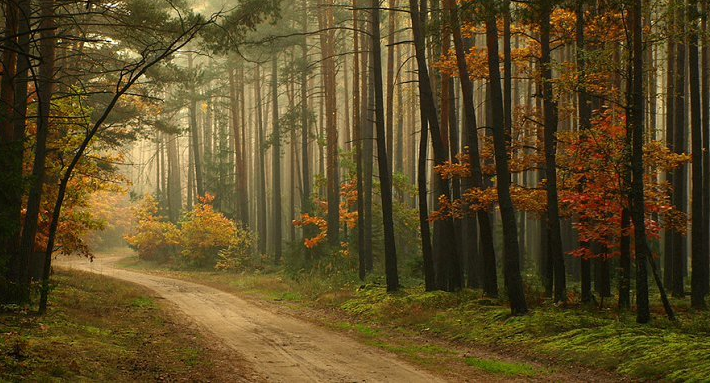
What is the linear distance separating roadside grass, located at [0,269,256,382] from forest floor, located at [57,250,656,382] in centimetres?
83

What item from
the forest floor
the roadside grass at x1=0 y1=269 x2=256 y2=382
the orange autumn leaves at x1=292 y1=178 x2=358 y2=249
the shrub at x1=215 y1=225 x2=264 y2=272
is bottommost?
the shrub at x1=215 y1=225 x2=264 y2=272

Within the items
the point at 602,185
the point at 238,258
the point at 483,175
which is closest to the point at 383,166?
the point at 483,175

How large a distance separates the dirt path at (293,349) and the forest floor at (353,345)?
2cm

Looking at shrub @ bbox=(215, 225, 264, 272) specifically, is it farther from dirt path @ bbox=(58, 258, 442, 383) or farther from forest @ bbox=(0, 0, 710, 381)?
dirt path @ bbox=(58, 258, 442, 383)

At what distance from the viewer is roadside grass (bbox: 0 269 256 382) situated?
8.30 m

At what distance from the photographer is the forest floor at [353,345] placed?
9703mm

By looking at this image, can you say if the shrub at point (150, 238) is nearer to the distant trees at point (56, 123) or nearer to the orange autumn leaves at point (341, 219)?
the orange autumn leaves at point (341, 219)

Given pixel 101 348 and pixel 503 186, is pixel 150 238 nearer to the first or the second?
pixel 503 186

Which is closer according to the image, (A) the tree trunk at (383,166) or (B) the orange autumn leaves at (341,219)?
(A) the tree trunk at (383,166)

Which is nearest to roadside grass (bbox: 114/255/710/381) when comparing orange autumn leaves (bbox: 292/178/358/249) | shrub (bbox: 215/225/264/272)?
orange autumn leaves (bbox: 292/178/358/249)

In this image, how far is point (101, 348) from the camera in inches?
407

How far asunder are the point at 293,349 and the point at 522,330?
4704 mm

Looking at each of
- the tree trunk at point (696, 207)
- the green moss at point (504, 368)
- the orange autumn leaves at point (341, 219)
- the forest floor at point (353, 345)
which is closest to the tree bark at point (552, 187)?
the forest floor at point (353, 345)

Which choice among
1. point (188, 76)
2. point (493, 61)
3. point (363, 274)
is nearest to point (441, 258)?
point (363, 274)
